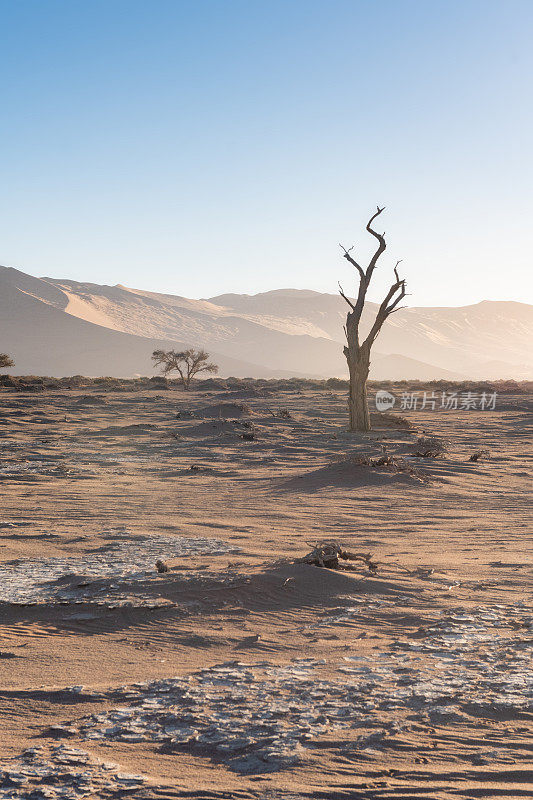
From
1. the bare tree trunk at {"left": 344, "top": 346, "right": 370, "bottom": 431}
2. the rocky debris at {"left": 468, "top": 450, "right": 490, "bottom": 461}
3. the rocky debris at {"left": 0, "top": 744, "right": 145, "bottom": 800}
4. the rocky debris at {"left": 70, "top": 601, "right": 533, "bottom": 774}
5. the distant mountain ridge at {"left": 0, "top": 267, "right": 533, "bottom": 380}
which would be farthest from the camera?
the distant mountain ridge at {"left": 0, "top": 267, "right": 533, "bottom": 380}

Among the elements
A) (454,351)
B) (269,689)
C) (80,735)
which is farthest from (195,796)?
(454,351)

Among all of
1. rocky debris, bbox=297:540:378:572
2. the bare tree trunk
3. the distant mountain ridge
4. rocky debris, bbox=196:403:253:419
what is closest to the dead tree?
the bare tree trunk

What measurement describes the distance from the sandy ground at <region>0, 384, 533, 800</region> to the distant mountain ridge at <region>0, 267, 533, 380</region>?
92190 mm

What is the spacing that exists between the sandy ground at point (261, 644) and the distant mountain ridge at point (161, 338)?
302 ft

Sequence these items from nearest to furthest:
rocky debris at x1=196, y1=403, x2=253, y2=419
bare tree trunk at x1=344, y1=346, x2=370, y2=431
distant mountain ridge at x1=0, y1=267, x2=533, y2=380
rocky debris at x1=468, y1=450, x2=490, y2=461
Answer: rocky debris at x1=468, y1=450, x2=490, y2=461 < bare tree trunk at x1=344, y1=346, x2=370, y2=431 < rocky debris at x1=196, y1=403, x2=253, y2=419 < distant mountain ridge at x1=0, y1=267, x2=533, y2=380

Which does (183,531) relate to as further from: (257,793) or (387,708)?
(257,793)

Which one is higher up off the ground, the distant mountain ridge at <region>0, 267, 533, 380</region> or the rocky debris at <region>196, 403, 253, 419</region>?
the distant mountain ridge at <region>0, 267, 533, 380</region>

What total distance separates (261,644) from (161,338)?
13285 centimetres

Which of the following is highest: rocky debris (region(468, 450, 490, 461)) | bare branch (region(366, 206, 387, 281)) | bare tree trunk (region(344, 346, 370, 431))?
bare branch (region(366, 206, 387, 281))

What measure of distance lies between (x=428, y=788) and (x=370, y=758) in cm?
30

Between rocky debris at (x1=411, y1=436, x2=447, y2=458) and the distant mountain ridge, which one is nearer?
rocky debris at (x1=411, y1=436, x2=447, y2=458)

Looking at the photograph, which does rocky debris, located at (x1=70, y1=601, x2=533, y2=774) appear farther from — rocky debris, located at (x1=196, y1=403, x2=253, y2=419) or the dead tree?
rocky debris, located at (x1=196, y1=403, x2=253, y2=419)

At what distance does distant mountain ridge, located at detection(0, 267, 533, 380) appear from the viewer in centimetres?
10769

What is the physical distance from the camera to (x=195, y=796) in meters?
2.74
